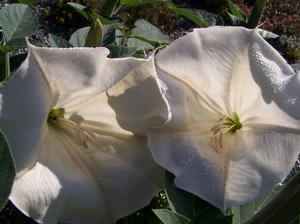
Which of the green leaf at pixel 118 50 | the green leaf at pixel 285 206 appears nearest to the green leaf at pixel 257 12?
the green leaf at pixel 118 50

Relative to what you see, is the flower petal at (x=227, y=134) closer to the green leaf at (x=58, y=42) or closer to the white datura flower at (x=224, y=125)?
the white datura flower at (x=224, y=125)

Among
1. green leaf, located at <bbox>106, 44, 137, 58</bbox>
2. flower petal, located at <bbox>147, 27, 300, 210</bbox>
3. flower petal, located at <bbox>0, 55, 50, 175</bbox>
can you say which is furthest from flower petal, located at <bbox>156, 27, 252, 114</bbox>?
green leaf, located at <bbox>106, 44, 137, 58</bbox>

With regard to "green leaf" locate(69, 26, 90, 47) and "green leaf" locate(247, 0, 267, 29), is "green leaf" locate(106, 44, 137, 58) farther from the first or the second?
"green leaf" locate(247, 0, 267, 29)

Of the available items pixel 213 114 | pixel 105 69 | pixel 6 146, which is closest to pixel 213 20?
pixel 213 114

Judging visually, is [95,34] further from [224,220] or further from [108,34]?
[224,220]

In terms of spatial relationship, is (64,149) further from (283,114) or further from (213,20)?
(213,20)

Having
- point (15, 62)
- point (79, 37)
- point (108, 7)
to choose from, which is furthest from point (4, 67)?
point (108, 7)
